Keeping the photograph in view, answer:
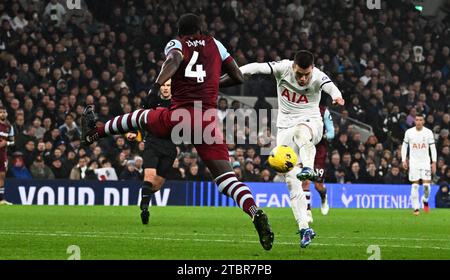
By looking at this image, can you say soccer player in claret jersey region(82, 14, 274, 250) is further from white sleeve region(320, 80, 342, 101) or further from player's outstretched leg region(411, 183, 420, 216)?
player's outstretched leg region(411, 183, 420, 216)

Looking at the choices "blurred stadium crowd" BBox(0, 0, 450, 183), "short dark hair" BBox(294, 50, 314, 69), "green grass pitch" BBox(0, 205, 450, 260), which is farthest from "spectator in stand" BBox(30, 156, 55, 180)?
"short dark hair" BBox(294, 50, 314, 69)

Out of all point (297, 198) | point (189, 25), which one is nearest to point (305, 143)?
point (297, 198)

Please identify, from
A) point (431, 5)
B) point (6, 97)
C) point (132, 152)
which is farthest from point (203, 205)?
point (431, 5)

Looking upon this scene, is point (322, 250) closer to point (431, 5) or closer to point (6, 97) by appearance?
point (6, 97)

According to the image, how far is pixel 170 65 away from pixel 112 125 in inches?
43.3

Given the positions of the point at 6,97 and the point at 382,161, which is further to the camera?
the point at 382,161

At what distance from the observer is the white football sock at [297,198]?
11734mm

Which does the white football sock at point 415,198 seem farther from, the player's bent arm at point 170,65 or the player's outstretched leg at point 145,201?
the player's bent arm at point 170,65

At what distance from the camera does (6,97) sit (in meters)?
25.0

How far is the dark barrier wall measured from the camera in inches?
949

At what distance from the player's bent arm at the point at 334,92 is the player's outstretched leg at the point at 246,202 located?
80.1 inches

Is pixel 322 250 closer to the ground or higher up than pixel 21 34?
closer to the ground

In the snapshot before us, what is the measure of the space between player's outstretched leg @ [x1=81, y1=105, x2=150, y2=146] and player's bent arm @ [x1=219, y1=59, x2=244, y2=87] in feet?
3.23

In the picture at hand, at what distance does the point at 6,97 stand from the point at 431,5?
58.7 feet
